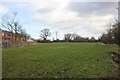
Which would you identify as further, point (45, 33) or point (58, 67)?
point (45, 33)

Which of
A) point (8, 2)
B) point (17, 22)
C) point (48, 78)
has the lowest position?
point (48, 78)

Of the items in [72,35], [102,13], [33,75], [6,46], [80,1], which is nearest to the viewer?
[33,75]

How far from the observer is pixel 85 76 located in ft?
15.9

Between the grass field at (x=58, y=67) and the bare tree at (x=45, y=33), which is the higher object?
the bare tree at (x=45, y=33)

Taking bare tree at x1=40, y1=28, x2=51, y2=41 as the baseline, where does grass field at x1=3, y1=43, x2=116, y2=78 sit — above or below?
below

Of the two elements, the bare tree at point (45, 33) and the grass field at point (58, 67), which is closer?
the grass field at point (58, 67)

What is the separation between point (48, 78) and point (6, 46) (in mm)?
22522

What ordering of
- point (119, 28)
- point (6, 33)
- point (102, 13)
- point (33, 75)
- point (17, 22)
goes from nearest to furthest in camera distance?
point (33, 75) → point (119, 28) → point (102, 13) → point (17, 22) → point (6, 33)

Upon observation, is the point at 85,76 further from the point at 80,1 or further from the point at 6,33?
the point at 6,33

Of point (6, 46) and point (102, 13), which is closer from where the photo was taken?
point (102, 13)

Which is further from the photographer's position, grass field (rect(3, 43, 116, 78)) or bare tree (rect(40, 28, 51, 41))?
bare tree (rect(40, 28, 51, 41))

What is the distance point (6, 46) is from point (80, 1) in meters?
20.5

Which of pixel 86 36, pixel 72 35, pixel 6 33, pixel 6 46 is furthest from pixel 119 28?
pixel 72 35

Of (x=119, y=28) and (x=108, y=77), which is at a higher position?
(x=119, y=28)
